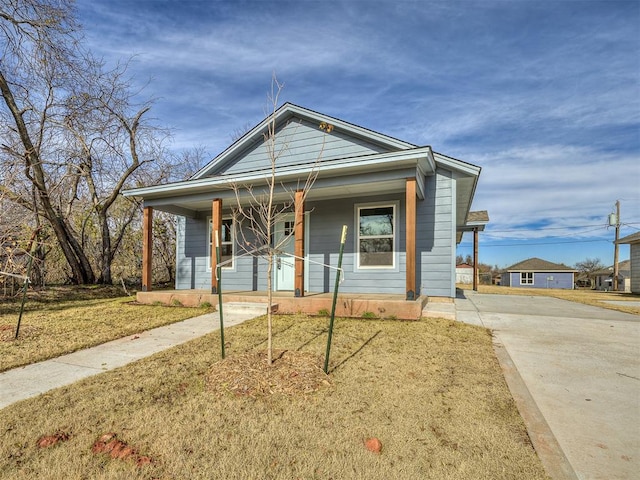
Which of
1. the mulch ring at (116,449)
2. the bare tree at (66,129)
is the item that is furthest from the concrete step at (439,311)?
the bare tree at (66,129)

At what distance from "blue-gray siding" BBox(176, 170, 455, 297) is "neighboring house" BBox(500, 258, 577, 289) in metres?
39.5

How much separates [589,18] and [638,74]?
235cm

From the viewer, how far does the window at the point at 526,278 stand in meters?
40.8

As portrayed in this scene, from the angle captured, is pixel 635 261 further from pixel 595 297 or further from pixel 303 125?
pixel 303 125

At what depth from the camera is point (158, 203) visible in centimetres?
925

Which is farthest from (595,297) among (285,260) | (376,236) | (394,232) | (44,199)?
(44,199)

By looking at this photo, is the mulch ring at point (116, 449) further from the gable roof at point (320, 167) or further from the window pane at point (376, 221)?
the window pane at point (376, 221)

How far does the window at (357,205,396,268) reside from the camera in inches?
331

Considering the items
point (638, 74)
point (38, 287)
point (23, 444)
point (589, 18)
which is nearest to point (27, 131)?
point (38, 287)

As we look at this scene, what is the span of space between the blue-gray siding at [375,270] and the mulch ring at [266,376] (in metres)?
4.79

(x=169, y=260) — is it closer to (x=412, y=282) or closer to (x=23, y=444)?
(x=412, y=282)

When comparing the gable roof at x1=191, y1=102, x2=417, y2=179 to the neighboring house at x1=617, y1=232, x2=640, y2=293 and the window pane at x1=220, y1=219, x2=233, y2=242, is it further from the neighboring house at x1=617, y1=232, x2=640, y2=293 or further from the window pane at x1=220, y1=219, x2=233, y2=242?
the neighboring house at x1=617, y1=232, x2=640, y2=293

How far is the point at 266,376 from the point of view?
338cm

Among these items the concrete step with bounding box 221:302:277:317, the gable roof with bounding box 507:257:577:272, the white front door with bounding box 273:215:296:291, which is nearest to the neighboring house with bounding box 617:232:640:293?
the white front door with bounding box 273:215:296:291
